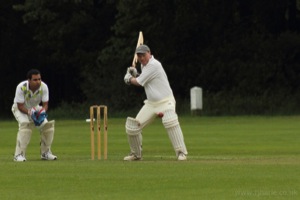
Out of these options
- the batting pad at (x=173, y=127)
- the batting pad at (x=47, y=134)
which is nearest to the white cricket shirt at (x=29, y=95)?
the batting pad at (x=47, y=134)

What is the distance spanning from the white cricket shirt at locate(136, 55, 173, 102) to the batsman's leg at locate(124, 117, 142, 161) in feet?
1.48

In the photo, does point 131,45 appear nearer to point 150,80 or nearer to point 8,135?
point 8,135

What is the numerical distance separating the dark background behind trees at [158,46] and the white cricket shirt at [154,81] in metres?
28.9

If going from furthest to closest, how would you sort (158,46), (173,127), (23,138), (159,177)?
(158,46) < (23,138) < (173,127) < (159,177)

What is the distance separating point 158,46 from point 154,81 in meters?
34.0

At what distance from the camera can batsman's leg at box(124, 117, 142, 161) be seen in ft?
61.4

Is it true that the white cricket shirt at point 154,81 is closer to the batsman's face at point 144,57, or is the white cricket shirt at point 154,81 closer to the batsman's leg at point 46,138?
the batsman's face at point 144,57

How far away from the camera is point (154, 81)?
18609 millimetres

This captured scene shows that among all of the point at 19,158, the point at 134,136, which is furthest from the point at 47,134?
the point at 134,136

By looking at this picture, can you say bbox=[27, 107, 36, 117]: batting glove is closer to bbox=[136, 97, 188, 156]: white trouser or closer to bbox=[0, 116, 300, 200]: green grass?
bbox=[0, 116, 300, 200]: green grass

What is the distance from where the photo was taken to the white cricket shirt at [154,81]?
1850 centimetres

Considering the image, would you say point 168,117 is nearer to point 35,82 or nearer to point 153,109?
point 153,109

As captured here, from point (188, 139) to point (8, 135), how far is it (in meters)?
5.72

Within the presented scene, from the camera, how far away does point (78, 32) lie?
54.6m
